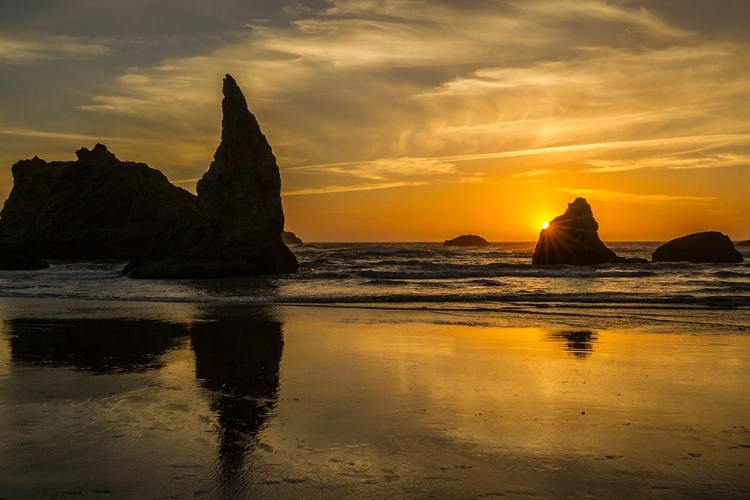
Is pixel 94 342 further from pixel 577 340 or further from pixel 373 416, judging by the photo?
pixel 577 340

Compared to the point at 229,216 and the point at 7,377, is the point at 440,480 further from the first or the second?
the point at 229,216

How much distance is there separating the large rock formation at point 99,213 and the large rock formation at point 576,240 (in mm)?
37235

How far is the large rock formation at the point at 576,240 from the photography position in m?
50.5

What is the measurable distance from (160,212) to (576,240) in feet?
144

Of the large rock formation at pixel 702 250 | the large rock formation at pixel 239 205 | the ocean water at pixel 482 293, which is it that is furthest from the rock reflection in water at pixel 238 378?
the large rock formation at pixel 702 250

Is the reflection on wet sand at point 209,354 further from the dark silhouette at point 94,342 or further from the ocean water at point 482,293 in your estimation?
the ocean water at point 482,293

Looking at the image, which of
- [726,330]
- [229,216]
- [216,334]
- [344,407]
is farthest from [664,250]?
[344,407]

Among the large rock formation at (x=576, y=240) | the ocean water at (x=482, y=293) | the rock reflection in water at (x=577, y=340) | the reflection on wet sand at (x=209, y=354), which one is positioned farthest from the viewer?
the large rock formation at (x=576, y=240)

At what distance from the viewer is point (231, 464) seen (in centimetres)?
559

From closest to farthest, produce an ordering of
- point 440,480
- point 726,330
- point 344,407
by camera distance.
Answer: point 440,480
point 344,407
point 726,330

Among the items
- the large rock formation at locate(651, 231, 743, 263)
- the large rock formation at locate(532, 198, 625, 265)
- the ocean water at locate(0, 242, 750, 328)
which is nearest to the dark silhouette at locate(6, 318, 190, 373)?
the ocean water at locate(0, 242, 750, 328)

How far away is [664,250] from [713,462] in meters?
57.3

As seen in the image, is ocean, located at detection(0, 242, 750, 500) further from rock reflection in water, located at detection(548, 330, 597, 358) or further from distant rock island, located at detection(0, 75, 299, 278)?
distant rock island, located at detection(0, 75, 299, 278)

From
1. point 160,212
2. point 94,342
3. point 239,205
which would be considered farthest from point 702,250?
point 94,342
